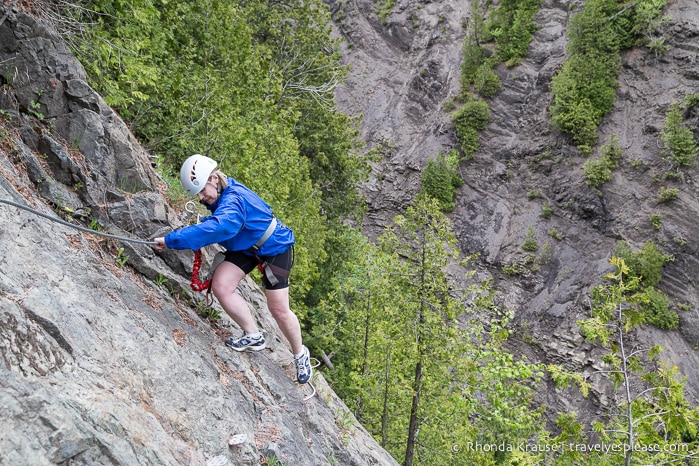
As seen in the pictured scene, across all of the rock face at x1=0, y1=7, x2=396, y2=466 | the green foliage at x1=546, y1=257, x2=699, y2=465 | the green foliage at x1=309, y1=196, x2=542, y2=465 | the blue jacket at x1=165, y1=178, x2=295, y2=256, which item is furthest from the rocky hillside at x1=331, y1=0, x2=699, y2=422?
the blue jacket at x1=165, y1=178, x2=295, y2=256

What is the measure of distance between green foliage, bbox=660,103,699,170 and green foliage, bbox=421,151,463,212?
41.9ft

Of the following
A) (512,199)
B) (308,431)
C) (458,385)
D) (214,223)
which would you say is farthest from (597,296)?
(512,199)

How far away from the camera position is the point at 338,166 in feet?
71.9

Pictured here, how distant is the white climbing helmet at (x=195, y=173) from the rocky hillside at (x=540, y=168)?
25.4 meters

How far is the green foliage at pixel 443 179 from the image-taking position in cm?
3397

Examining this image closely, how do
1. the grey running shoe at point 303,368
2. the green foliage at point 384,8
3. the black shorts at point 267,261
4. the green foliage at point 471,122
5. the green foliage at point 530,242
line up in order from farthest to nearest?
the green foliage at point 384,8, the green foliage at point 471,122, the green foliage at point 530,242, the grey running shoe at point 303,368, the black shorts at point 267,261

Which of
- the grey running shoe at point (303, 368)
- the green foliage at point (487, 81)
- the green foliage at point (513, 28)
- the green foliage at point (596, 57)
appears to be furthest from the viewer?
the green foliage at point (513, 28)

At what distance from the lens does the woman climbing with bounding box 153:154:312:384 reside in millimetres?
3902

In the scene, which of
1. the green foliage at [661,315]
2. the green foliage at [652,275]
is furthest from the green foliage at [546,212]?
the green foliage at [661,315]

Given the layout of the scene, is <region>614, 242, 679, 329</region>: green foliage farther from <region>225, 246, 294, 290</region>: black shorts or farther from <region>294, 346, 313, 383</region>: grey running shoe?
<region>225, 246, 294, 290</region>: black shorts

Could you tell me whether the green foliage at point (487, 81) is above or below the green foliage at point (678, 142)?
above

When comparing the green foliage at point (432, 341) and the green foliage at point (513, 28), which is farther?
the green foliage at point (513, 28)

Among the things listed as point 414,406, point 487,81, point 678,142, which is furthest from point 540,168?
point 414,406

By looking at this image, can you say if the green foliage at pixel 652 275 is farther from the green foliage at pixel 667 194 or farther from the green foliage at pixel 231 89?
the green foliage at pixel 231 89
